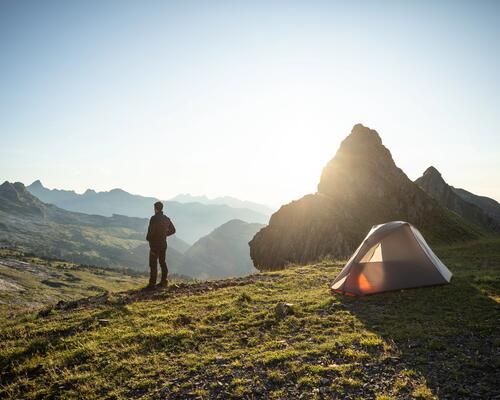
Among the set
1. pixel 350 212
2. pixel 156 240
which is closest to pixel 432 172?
pixel 350 212

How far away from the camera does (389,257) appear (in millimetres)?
16312

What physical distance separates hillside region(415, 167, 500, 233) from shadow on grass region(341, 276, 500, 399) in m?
101

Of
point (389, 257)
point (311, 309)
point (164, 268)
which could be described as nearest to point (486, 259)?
point (389, 257)

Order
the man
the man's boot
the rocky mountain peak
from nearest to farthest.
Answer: the man
the man's boot
the rocky mountain peak

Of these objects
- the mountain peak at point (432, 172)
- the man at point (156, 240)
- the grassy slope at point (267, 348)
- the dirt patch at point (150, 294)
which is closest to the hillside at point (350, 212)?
the dirt patch at point (150, 294)

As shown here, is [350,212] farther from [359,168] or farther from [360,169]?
[359,168]

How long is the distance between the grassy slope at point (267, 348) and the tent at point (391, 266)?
1.94 feet

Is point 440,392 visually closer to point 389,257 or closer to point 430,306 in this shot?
point 430,306

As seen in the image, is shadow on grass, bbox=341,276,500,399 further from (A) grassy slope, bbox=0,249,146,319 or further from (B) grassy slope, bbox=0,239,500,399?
(A) grassy slope, bbox=0,249,146,319

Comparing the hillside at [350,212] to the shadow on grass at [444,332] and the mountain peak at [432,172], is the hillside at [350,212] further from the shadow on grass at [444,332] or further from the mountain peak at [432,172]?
the mountain peak at [432,172]

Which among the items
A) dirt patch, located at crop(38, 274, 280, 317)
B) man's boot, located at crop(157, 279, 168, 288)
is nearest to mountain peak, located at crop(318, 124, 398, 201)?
dirt patch, located at crop(38, 274, 280, 317)

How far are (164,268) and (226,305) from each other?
22.1 feet

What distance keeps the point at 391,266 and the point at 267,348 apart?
8.10m

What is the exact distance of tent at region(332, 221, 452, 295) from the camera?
52.6 feet
